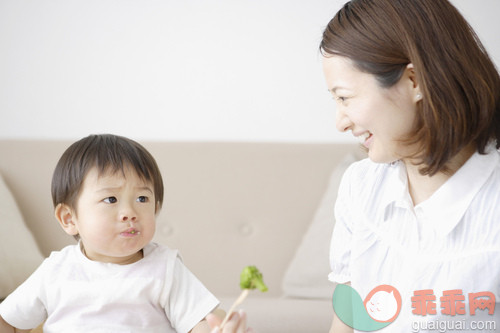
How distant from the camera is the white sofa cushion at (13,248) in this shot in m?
1.68

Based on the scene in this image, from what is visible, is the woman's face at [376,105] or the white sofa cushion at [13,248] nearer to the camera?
the woman's face at [376,105]

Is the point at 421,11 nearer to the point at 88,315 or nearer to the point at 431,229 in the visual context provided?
the point at 431,229

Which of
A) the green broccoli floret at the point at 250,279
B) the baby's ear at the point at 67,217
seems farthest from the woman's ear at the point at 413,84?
the baby's ear at the point at 67,217

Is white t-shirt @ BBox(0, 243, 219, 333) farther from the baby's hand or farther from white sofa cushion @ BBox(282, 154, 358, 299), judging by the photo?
white sofa cushion @ BBox(282, 154, 358, 299)

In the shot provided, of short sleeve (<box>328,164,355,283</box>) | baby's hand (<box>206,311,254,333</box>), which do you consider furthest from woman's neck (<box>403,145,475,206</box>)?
baby's hand (<box>206,311,254,333</box>)

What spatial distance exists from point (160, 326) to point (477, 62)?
2.56 ft

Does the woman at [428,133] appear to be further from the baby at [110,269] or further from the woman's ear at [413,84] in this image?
the baby at [110,269]

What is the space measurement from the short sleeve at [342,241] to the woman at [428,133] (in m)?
0.07

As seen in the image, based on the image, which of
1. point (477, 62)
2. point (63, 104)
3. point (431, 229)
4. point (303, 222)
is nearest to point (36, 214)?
point (63, 104)

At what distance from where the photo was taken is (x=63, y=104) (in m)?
2.38

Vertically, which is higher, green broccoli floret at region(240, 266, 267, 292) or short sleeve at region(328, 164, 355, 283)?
green broccoli floret at region(240, 266, 267, 292)

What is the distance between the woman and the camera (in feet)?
3.64

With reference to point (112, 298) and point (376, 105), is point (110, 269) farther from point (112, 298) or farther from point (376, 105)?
point (376, 105)

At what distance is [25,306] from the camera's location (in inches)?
49.3
